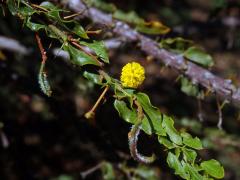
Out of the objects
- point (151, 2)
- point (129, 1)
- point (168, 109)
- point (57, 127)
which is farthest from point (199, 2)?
point (57, 127)

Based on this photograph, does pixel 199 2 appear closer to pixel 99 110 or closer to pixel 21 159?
pixel 21 159

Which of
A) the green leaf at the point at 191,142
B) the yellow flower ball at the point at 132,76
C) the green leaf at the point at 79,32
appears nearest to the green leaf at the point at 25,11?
the green leaf at the point at 79,32

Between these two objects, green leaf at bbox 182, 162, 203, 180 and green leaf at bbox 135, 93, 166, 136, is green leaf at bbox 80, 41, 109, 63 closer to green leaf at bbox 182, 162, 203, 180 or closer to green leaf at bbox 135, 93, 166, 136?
green leaf at bbox 135, 93, 166, 136

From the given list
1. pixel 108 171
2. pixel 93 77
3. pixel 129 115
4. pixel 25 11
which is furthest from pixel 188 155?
pixel 108 171

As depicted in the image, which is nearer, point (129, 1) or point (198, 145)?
point (198, 145)

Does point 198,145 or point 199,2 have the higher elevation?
point 198,145

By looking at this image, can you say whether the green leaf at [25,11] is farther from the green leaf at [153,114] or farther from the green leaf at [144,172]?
the green leaf at [144,172]

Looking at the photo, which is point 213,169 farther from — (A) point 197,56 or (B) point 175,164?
(A) point 197,56
